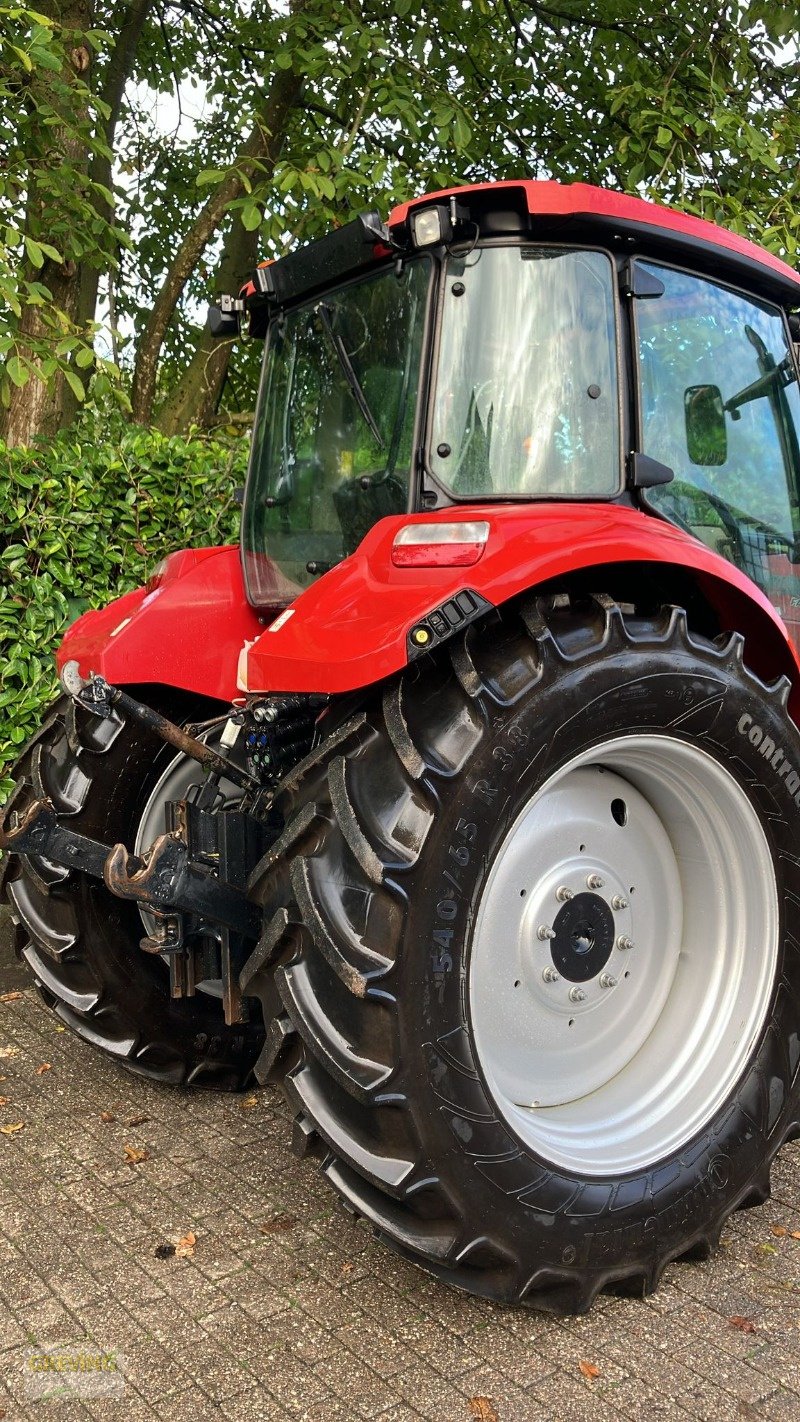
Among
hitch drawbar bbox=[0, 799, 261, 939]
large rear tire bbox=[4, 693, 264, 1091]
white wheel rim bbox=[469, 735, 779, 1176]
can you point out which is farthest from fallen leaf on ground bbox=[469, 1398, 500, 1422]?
large rear tire bbox=[4, 693, 264, 1091]

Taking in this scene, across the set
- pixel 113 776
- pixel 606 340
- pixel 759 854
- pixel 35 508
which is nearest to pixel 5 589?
pixel 35 508

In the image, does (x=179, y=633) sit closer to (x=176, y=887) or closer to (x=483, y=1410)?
(x=176, y=887)

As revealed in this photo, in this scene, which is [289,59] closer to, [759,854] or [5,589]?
[5,589]

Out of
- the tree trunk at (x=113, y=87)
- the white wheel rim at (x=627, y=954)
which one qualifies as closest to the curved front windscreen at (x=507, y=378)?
the white wheel rim at (x=627, y=954)

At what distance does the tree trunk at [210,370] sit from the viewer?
7184 millimetres

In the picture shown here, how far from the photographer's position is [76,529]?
16.1ft

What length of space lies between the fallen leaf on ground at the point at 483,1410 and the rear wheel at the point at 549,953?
170mm

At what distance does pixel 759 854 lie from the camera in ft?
7.99

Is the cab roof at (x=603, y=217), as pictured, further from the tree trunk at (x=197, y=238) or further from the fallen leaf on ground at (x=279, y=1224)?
the tree trunk at (x=197, y=238)

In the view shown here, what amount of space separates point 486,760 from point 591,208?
1.19 meters

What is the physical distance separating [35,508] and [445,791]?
3.44 m

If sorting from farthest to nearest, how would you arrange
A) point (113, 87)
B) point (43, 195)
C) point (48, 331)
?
point (113, 87) < point (48, 331) < point (43, 195)

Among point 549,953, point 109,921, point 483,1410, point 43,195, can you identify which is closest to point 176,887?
point 549,953

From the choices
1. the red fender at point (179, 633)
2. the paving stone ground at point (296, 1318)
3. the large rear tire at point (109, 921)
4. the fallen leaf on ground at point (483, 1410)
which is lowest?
the fallen leaf on ground at point (483, 1410)
